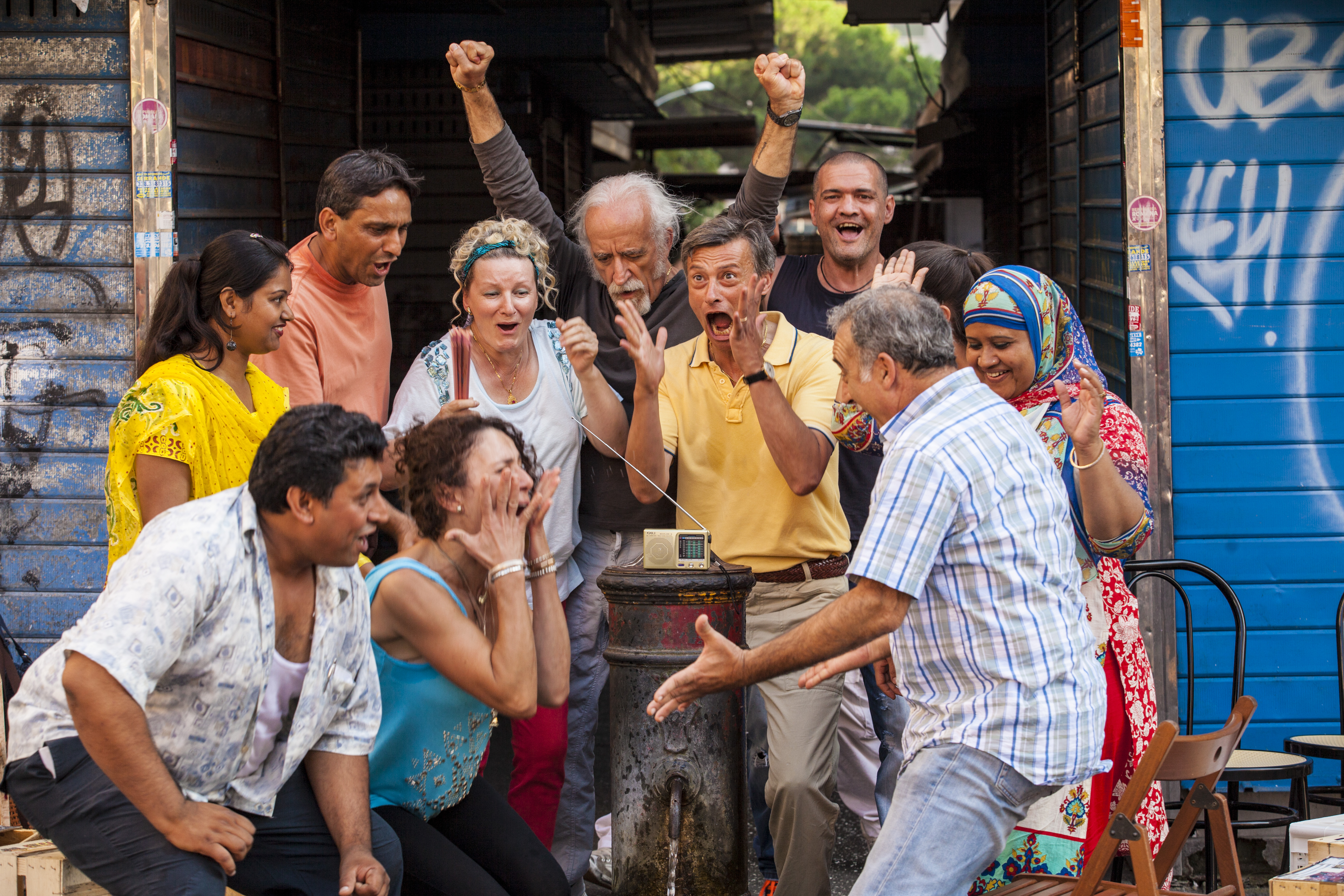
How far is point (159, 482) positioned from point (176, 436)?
0.43ft

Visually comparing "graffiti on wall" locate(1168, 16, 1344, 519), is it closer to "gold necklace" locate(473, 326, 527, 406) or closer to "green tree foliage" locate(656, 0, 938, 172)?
"gold necklace" locate(473, 326, 527, 406)

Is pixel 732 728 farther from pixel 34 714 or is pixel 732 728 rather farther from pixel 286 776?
pixel 34 714

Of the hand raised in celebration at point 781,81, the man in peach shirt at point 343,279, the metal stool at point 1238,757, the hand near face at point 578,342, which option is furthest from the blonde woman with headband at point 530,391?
the metal stool at point 1238,757

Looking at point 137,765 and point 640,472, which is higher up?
point 640,472

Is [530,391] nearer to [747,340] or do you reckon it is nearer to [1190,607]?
[747,340]

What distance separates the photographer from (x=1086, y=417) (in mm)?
3068

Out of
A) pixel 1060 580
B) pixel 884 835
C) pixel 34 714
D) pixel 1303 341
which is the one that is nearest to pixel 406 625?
pixel 34 714

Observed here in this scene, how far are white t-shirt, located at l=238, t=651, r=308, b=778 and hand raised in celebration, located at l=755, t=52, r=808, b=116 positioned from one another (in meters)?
2.67

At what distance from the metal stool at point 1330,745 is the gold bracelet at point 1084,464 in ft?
6.61

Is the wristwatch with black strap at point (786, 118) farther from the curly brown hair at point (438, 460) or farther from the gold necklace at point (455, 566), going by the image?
the gold necklace at point (455, 566)

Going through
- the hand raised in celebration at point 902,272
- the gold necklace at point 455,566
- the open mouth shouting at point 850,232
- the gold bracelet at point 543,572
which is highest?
the open mouth shouting at point 850,232

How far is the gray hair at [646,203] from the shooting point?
13.9 ft

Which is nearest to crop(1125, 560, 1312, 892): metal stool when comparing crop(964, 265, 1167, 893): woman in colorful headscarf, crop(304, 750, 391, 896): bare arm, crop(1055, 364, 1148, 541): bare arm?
crop(964, 265, 1167, 893): woman in colorful headscarf

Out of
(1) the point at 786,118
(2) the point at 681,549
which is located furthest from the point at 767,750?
(1) the point at 786,118
